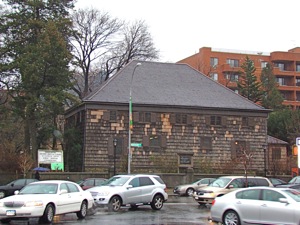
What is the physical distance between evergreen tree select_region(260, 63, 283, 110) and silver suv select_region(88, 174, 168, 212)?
5981 centimetres

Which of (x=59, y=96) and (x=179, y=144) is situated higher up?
(x=59, y=96)

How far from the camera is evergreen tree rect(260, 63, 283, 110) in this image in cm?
8100

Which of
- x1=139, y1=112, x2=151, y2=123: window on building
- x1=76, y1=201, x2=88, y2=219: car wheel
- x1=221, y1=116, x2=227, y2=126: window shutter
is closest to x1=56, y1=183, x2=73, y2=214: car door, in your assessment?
x1=76, y1=201, x2=88, y2=219: car wheel

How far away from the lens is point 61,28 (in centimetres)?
4831

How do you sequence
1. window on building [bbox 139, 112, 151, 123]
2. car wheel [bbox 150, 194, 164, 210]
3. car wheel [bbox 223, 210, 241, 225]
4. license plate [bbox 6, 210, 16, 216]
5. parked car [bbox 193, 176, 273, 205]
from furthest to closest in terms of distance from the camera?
window on building [bbox 139, 112, 151, 123] < parked car [bbox 193, 176, 273, 205] < car wheel [bbox 150, 194, 164, 210] < license plate [bbox 6, 210, 16, 216] < car wheel [bbox 223, 210, 241, 225]

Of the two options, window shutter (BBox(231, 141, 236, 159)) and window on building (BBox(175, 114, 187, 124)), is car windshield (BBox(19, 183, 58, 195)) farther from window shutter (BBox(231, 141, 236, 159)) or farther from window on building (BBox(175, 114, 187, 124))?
window shutter (BBox(231, 141, 236, 159))

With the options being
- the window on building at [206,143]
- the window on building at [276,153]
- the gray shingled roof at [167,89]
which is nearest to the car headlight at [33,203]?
the gray shingled roof at [167,89]

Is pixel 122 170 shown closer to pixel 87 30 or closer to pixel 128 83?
pixel 128 83

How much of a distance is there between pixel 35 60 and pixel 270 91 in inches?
1878

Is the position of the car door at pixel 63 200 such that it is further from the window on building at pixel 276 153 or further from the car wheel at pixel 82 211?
the window on building at pixel 276 153

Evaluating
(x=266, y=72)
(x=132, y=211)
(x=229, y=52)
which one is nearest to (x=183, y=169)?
(x=132, y=211)

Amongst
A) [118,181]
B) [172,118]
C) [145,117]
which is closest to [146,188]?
[118,181]

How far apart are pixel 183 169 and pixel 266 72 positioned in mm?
41444

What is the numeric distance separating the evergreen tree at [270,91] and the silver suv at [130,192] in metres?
59.8
